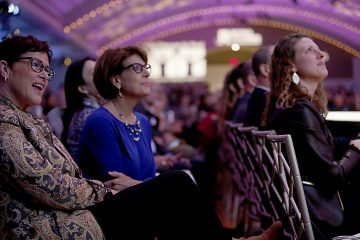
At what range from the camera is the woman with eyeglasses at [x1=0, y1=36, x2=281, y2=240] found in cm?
273

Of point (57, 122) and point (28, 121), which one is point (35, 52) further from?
point (57, 122)

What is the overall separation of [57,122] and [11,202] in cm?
216

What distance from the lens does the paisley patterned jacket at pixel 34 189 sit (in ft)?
8.84

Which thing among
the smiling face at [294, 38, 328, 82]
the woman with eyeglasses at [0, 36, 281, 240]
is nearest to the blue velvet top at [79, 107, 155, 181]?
the woman with eyeglasses at [0, 36, 281, 240]

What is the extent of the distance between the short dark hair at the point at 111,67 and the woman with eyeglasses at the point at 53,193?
899 mm

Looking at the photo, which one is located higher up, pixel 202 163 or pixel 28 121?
pixel 28 121

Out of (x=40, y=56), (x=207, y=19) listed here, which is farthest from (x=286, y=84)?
(x=207, y=19)

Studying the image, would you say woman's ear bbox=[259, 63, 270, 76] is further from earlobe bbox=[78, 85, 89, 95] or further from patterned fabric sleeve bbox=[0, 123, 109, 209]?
patterned fabric sleeve bbox=[0, 123, 109, 209]

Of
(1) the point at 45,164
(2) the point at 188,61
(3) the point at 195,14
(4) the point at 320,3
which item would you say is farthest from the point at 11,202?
(2) the point at 188,61

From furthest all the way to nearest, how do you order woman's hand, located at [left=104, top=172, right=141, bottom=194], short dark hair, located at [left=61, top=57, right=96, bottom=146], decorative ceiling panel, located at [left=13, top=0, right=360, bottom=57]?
decorative ceiling panel, located at [left=13, top=0, right=360, bottom=57] < short dark hair, located at [left=61, top=57, right=96, bottom=146] < woman's hand, located at [left=104, top=172, right=141, bottom=194]

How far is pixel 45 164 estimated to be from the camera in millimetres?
2756

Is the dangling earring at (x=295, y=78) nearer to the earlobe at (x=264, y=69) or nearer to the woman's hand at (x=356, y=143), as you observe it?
the woman's hand at (x=356, y=143)

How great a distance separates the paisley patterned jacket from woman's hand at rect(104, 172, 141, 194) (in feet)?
2.30

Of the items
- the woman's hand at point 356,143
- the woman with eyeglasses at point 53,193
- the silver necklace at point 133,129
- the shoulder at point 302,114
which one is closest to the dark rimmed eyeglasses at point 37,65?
the woman with eyeglasses at point 53,193
